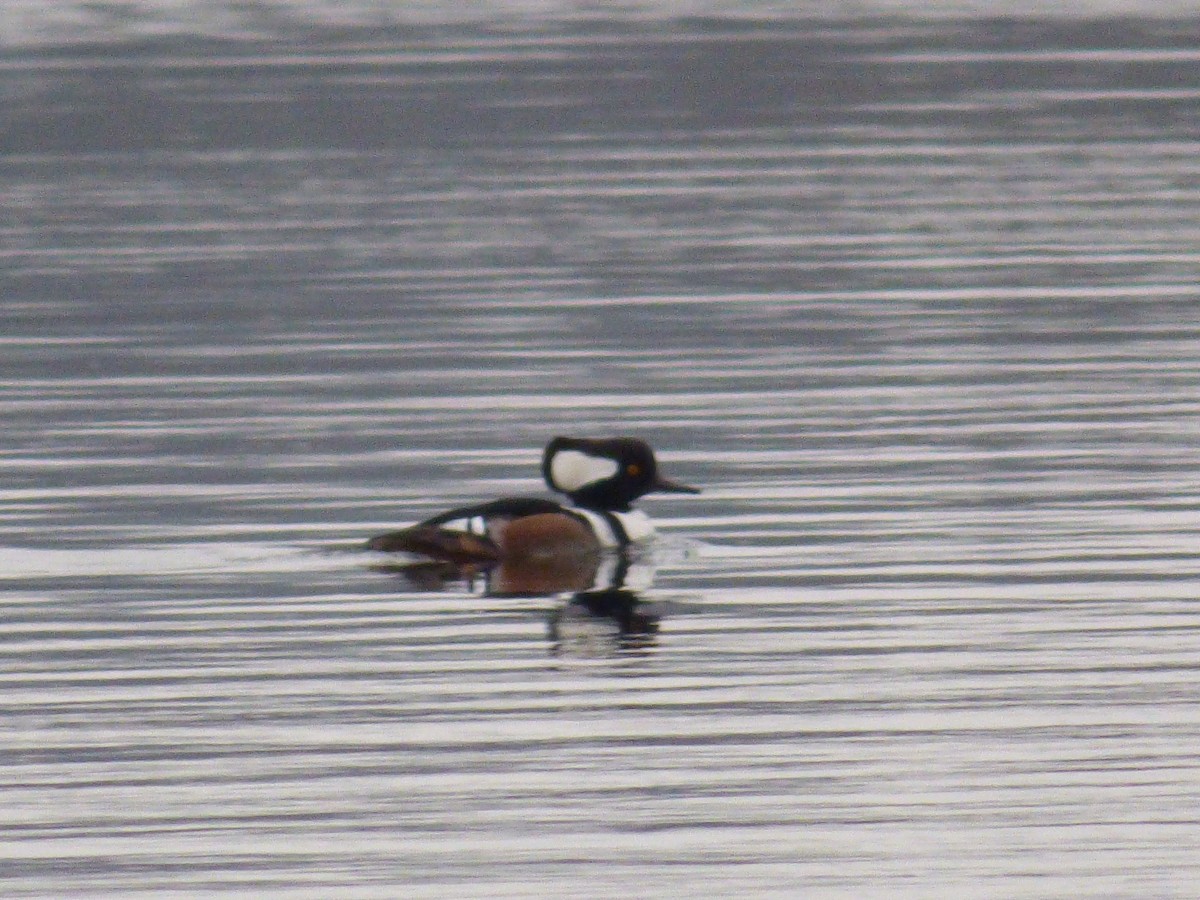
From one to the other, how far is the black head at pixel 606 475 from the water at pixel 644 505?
1.26ft

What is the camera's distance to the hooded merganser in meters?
12.8

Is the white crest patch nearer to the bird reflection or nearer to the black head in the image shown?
the black head

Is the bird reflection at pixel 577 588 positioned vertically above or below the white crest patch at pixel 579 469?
below

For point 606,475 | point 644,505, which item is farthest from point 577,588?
point 644,505

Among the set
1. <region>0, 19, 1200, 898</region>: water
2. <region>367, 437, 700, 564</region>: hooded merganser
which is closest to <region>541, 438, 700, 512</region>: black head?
<region>367, 437, 700, 564</region>: hooded merganser

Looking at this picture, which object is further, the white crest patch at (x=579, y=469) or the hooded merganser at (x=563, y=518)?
the white crest patch at (x=579, y=469)

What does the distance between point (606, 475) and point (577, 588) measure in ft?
4.10

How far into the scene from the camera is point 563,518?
1336cm

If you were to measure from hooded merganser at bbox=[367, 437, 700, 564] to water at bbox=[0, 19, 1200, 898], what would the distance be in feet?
0.93

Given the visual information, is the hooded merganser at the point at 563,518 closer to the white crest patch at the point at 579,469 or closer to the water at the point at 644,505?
the white crest patch at the point at 579,469

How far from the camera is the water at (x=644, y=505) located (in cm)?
854

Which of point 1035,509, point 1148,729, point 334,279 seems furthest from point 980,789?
point 334,279

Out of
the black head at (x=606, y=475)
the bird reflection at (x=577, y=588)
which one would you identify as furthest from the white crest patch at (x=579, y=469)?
the bird reflection at (x=577, y=588)

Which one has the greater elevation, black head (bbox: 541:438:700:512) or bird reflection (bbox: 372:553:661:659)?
black head (bbox: 541:438:700:512)
